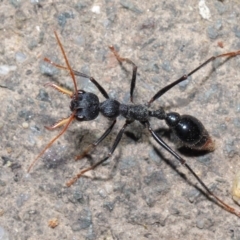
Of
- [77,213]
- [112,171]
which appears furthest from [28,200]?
[112,171]

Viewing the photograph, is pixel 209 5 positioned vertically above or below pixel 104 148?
above

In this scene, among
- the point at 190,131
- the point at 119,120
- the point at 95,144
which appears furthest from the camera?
the point at 119,120

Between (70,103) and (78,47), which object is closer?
(70,103)

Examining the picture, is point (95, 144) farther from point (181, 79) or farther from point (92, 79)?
point (181, 79)

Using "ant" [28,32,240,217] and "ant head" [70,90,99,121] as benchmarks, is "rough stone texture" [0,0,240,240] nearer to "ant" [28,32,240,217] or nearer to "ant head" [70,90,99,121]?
"ant" [28,32,240,217]

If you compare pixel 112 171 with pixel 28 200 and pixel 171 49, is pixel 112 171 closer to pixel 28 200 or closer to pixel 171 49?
pixel 28 200

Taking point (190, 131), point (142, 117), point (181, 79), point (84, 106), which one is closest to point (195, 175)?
point (190, 131)

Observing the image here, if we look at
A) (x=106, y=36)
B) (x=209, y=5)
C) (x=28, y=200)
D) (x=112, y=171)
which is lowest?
(x=28, y=200)

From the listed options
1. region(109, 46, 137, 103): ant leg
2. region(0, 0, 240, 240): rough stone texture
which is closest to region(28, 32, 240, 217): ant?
region(109, 46, 137, 103): ant leg
